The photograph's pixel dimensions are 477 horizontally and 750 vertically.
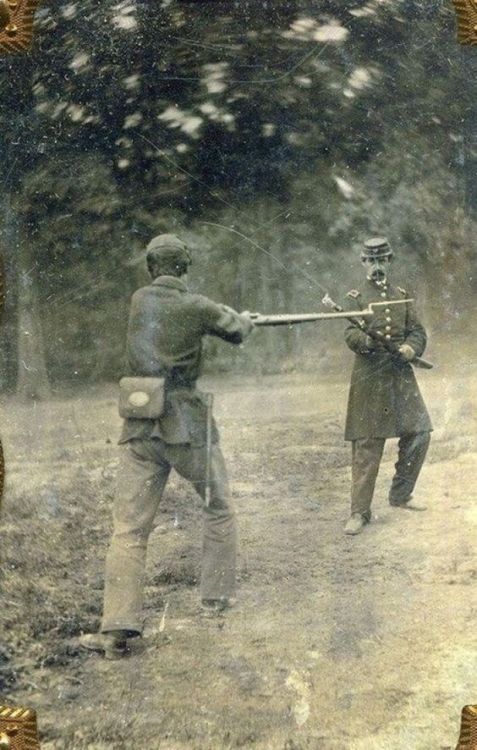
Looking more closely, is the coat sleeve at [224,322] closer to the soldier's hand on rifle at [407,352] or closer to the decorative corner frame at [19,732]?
the soldier's hand on rifle at [407,352]

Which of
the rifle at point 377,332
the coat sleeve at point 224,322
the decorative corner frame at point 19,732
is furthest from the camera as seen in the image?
the rifle at point 377,332

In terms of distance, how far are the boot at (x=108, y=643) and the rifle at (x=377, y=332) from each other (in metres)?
1.27

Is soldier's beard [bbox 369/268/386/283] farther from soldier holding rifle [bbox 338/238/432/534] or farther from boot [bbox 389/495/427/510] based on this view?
boot [bbox 389/495/427/510]

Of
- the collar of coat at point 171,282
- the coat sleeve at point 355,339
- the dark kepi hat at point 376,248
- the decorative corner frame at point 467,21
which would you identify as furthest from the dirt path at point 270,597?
the decorative corner frame at point 467,21

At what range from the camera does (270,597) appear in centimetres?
250

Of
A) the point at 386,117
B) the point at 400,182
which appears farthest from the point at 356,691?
the point at 386,117

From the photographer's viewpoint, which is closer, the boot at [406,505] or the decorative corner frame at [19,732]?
the decorative corner frame at [19,732]

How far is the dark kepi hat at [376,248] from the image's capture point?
2568mm

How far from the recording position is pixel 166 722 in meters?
2.36

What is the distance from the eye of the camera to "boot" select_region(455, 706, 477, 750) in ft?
7.88

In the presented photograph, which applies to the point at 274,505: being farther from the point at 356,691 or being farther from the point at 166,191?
the point at 166,191

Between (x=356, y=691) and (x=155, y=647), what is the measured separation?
2.13 ft

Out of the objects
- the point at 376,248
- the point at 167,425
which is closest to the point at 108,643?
the point at 167,425

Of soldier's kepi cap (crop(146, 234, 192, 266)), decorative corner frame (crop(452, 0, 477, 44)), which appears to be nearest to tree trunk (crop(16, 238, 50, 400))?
soldier's kepi cap (crop(146, 234, 192, 266))
